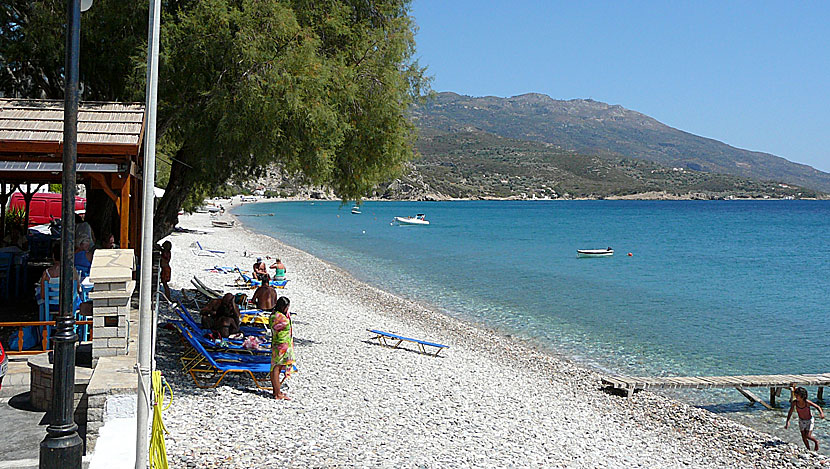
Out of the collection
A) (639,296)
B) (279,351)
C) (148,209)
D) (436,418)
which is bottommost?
(639,296)

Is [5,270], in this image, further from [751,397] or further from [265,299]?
[751,397]

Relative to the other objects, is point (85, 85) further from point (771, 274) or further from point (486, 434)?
point (771, 274)

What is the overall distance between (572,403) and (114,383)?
8.15m

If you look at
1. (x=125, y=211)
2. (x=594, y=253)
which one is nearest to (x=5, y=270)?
(x=125, y=211)

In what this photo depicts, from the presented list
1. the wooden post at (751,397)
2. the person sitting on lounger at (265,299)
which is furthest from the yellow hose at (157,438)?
the wooden post at (751,397)

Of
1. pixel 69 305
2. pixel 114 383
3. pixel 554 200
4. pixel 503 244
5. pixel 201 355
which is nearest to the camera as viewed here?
pixel 69 305

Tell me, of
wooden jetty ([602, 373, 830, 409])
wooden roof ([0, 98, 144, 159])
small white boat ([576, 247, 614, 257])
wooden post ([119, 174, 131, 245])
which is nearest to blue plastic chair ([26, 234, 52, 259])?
wooden roof ([0, 98, 144, 159])

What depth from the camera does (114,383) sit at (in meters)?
5.75

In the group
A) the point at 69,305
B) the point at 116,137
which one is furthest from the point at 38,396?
the point at 116,137

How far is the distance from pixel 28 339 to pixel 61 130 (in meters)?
2.58

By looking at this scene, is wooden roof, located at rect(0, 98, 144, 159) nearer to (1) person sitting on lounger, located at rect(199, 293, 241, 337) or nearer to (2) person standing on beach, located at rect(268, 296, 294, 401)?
(2) person standing on beach, located at rect(268, 296, 294, 401)

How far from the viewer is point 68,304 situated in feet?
16.2

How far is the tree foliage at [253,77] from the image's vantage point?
9.60 m

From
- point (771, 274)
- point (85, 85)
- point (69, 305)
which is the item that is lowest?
point (771, 274)
